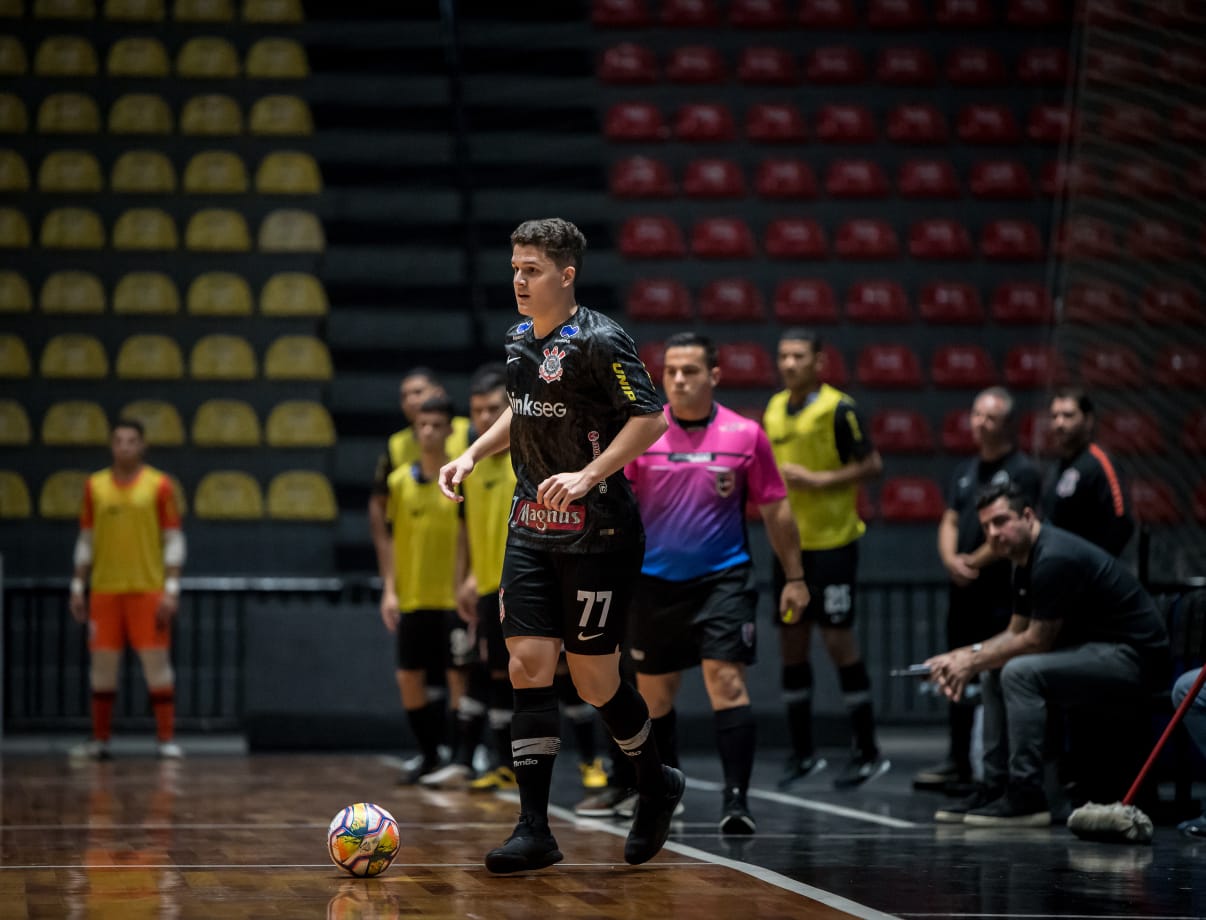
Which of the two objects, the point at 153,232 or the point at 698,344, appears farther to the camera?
the point at 153,232

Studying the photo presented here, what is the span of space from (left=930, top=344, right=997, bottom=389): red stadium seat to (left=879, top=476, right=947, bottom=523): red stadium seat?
1339mm

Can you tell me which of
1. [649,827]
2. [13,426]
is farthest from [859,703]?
[13,426]

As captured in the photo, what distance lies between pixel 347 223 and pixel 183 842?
408 inches

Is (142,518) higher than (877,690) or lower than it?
higher

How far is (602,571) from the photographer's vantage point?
5.77 m

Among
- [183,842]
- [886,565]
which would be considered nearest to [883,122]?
[886,565]

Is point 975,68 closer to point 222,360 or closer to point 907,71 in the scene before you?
point 907,71

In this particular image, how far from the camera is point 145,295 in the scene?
613 inches

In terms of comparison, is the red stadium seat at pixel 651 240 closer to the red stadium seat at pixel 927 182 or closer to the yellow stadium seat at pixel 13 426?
the red stadium seat at pixel 927 182

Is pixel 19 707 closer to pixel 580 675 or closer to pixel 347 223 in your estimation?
pixel 347 223

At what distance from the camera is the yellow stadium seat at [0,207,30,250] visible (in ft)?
51.6

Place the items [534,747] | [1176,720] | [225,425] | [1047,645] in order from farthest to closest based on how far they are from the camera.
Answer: [225,425]
[1047,645]
[1176,720]
[534,747]

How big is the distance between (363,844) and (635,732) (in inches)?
38.0

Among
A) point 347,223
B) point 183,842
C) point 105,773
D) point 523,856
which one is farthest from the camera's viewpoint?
point 347,223
